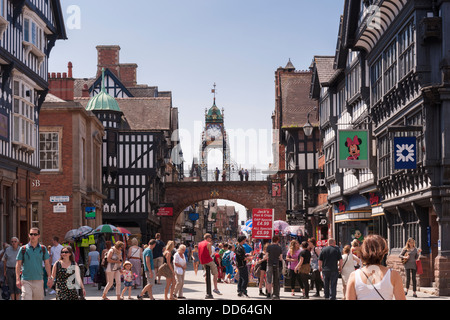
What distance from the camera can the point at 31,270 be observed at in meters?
13.4

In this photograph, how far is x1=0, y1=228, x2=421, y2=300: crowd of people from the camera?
22.5 ft

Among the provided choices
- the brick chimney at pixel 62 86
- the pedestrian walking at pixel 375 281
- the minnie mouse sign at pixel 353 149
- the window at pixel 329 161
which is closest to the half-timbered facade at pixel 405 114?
the minnie mouse sign at pixel 353 149

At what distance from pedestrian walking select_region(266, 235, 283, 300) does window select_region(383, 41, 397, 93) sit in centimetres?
709

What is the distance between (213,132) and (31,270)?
101135mm

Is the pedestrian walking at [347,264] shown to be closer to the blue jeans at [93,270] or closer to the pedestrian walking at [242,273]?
the pedestrian walking at [242,273]

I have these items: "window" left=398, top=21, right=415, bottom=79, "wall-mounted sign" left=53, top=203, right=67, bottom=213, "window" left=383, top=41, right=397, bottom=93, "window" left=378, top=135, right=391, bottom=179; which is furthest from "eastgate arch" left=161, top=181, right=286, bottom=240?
"window" left=398, top=21, right=415, bottom=79

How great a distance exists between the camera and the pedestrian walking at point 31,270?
13.4 m

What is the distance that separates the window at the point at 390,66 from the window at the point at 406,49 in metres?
0.72

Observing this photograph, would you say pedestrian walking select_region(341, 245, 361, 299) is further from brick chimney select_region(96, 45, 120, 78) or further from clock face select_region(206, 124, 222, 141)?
clock face select_region(206, 124, 222, 141)
